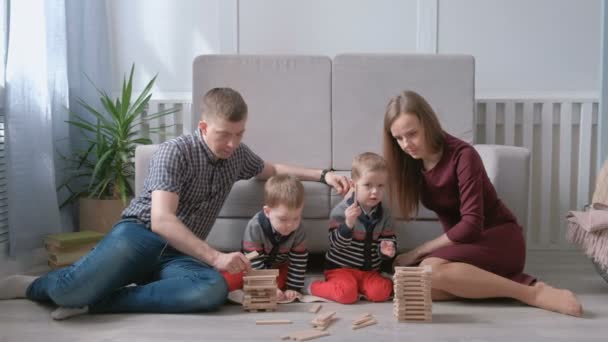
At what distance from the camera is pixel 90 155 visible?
339 centimetres

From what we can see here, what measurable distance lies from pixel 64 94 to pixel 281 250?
4.98 feet

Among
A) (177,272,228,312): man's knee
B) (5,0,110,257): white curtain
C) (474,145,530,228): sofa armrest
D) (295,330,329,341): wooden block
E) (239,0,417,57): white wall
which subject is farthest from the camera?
(239,0,417,57): white wall

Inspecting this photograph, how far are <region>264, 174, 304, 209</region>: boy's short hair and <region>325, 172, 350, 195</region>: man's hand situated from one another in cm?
22

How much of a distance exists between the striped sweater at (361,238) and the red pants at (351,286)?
4 cm

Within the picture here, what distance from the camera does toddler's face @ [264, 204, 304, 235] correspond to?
89.8 inches

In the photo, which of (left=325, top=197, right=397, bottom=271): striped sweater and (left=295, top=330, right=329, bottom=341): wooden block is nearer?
(left=295, top=330, right=329, bottom=341): wooden block

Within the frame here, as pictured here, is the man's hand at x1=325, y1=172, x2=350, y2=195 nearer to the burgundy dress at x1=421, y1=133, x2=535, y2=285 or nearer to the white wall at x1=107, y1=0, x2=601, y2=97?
the burgundy dress at x1=421, y1=133, x2=535, y2=285

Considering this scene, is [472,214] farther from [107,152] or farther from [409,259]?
[107,152]

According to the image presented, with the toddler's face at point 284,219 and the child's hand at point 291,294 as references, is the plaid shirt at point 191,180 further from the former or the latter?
the child's hand at point 291,294

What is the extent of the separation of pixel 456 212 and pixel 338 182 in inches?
18.3

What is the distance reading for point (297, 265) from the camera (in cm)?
233

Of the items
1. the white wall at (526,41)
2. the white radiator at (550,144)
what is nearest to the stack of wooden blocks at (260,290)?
the white radiator at (550,144)

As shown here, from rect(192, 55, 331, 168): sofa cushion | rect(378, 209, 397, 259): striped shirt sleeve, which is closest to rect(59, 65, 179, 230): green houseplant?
rect(192, 55, 331, 168): sofa cushion

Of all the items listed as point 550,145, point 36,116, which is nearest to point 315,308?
point 36,116
